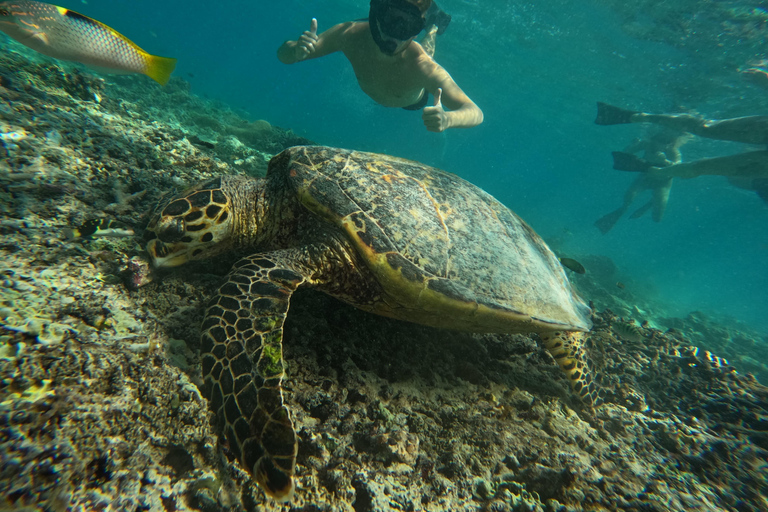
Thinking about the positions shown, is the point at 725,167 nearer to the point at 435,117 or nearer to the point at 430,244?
the point at 435,117

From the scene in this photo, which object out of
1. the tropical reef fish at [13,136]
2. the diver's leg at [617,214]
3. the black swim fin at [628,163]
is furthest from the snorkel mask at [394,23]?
the diver's leg at [617,214]

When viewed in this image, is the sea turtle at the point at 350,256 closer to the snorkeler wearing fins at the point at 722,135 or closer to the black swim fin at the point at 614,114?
the snorkeler wearing fins at the point at 722,135

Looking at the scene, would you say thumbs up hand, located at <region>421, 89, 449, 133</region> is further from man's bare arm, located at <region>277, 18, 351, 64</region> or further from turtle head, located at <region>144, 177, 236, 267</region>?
turtle head, located at <region>144, 177, 236, 267</region>

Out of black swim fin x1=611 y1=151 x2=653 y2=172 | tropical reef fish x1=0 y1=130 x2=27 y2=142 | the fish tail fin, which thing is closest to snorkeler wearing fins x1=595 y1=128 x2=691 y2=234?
black swim fin x1=611 y1=151 x2=653 y2=172

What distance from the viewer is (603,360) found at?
374 centimetres

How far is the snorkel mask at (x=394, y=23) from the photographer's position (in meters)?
4.80

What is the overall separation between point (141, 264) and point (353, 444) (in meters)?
2.03

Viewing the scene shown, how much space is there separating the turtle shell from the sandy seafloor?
21.6 inches

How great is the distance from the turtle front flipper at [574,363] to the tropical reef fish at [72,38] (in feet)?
17.9

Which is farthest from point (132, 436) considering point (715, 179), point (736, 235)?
point (736, 235)

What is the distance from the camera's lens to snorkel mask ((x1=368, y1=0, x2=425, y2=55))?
4.80m

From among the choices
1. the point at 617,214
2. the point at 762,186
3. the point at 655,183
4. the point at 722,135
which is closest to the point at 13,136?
the point at 722,135

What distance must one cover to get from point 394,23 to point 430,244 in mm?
4592

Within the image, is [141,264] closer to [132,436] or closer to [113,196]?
[113,196]
